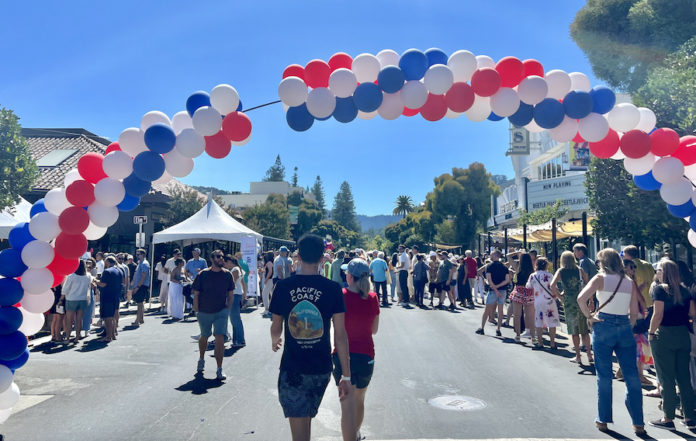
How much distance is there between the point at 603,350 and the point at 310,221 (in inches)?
3118

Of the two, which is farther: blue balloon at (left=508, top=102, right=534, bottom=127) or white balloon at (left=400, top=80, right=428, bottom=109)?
blue balloon at (left=508, top=102, right=534, bottom=127)

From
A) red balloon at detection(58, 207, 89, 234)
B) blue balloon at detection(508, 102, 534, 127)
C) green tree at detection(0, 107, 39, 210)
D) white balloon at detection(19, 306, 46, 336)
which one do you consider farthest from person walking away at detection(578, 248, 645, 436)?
green tree at detection(0, 107, 39, 210)

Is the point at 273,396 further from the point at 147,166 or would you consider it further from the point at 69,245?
the point at 147,166

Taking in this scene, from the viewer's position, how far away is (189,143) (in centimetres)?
508

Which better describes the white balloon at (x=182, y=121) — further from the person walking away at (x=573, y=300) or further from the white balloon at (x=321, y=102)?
the person walking away at (x=573, y=300)

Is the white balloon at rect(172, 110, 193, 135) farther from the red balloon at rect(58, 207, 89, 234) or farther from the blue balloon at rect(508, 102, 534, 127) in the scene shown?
the blue balloon at rect(508, 102, 534, 127)

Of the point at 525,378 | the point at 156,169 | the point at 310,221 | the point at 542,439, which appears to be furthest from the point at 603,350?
the point at 310,221

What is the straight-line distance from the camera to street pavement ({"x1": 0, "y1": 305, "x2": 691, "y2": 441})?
478 centimetres

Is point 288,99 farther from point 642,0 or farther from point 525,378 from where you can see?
point 642,0

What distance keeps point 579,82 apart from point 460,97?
1.52 m

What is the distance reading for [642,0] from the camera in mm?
23156

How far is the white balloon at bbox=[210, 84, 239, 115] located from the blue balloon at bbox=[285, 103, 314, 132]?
630 millimetres

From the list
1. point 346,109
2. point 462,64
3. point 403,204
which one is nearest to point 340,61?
point 346,109

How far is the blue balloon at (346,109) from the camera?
5.37 metres
